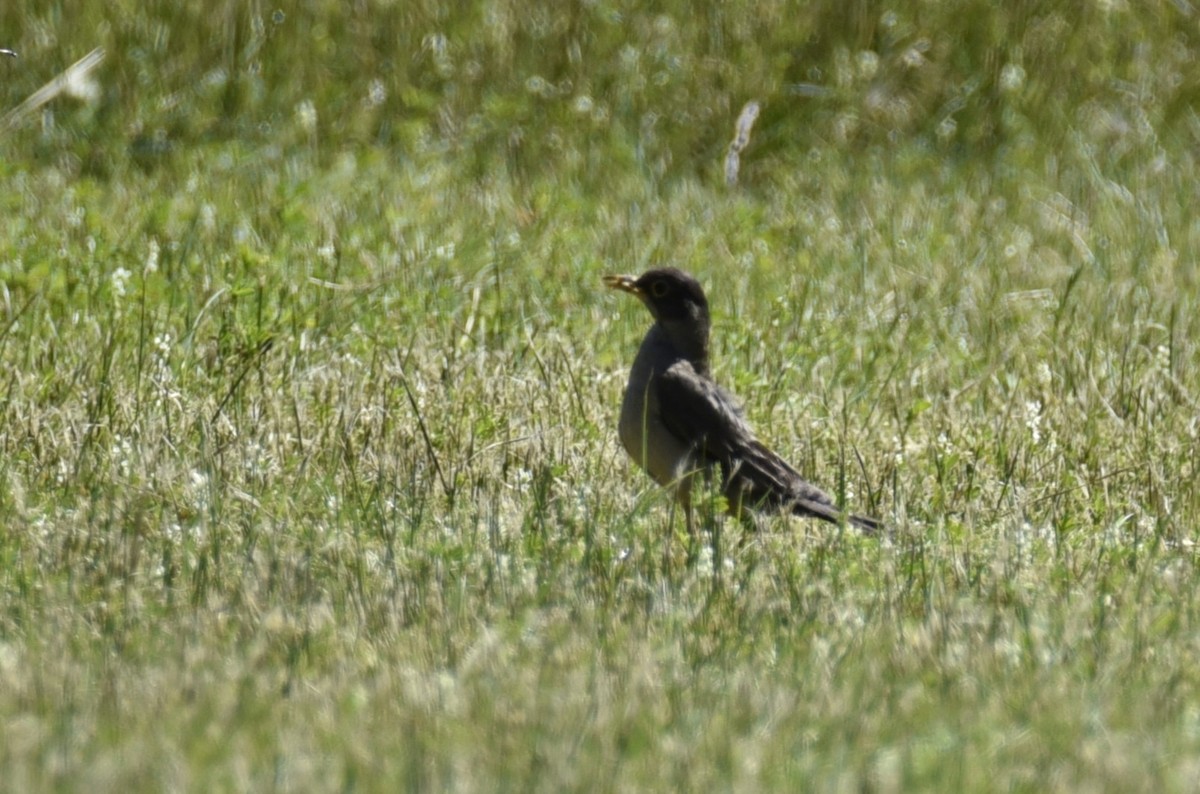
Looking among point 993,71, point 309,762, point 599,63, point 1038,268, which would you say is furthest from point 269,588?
point 993,71

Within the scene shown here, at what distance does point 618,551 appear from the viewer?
5.24m

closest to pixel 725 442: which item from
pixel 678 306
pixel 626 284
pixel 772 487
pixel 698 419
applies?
pixel 698 419

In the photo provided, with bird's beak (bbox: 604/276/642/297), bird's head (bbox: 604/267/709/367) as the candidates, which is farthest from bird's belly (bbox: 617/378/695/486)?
bird's beak (bbox: 604/276/642/297)

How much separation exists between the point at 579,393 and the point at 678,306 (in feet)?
1.79

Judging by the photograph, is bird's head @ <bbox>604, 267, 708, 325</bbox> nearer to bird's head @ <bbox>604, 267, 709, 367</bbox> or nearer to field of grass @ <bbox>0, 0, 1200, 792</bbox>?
bird's head @ <bbox>604, 267, 709, 367</bbox>

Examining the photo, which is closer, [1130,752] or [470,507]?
[1130,752]

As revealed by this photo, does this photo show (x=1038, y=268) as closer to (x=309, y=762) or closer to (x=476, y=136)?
(x=476, y=136)

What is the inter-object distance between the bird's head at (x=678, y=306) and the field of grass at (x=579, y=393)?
453 mm

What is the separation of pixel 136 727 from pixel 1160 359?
484cm

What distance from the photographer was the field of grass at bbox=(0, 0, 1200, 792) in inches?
153

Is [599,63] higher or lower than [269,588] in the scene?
higher

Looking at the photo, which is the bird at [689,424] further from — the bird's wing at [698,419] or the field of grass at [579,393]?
the field of grass at [579,393]

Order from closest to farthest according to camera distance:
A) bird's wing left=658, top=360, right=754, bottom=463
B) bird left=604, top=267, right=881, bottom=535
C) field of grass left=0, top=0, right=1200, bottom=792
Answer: field of grass left=0, top=0, right=1200, bottom=792, bird left=604, top=267, right=881, bottom=535, bird's wing left=658, top=360, right=754, bottom=463

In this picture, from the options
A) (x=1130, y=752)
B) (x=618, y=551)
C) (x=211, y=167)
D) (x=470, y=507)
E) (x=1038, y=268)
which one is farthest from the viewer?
(x=211, y=167)
